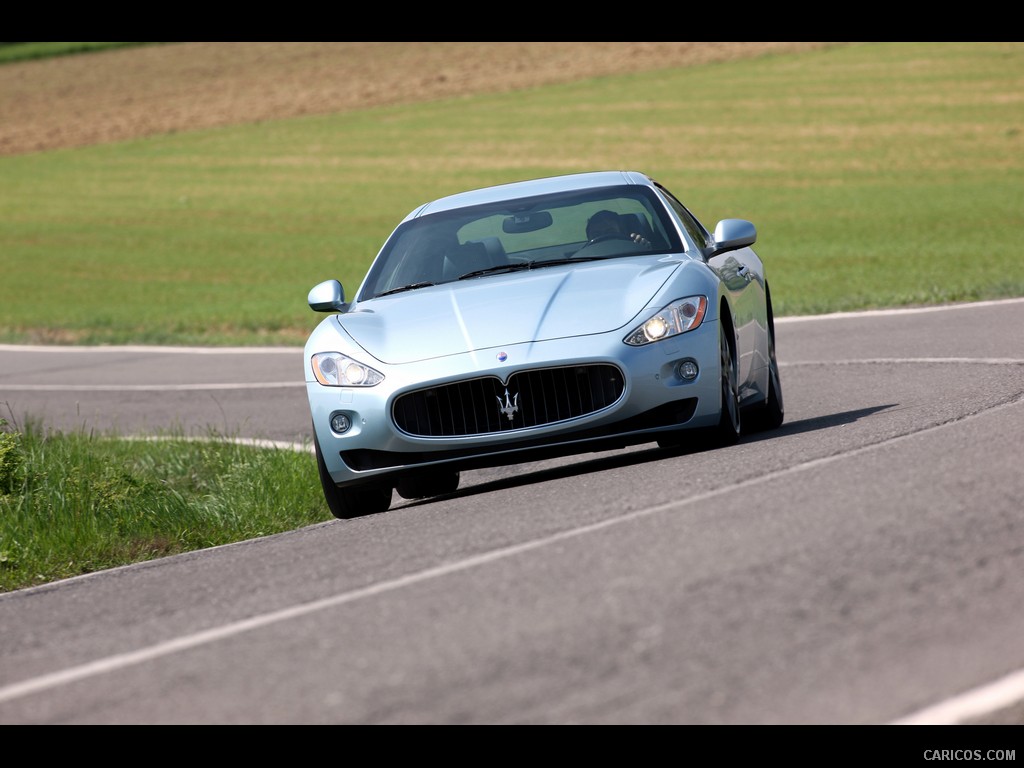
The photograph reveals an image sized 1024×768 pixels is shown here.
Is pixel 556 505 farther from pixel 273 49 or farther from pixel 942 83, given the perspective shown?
pixel 273 49

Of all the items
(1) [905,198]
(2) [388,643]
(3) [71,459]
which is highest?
(2) [388,643]

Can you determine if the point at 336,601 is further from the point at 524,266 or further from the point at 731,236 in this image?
the point at 731,236

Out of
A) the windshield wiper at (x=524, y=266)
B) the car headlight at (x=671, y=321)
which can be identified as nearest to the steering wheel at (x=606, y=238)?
the windshield wiper at (x=524, y=266)

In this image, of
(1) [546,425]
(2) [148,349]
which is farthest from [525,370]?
(2) [148,349]

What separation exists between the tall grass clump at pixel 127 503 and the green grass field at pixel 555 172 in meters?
9.88

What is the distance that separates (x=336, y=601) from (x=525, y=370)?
230 centimetres

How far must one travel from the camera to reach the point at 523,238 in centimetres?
941

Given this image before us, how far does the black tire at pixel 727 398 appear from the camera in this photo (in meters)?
8.22

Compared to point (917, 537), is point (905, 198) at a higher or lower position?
lower

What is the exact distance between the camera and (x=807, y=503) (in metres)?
6.31

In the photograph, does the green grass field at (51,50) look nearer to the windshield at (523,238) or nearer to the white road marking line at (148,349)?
the white road marking line at (148,349)

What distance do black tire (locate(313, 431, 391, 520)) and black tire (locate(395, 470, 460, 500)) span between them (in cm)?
13
